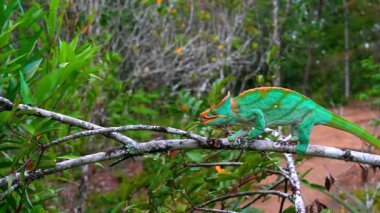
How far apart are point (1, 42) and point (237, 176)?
0.96 meters

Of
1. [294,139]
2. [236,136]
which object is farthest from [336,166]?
[236,136]

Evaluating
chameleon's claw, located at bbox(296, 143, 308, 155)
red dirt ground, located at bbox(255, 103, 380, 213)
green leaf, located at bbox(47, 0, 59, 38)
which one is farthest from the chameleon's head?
red dirt ground, located at bbox(255, 103, 380, 213)

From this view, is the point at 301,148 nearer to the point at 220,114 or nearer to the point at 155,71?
the point at 220,114

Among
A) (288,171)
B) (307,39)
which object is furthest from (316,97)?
(288,171)

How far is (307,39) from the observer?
42.2 feet

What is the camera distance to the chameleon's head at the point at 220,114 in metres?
1.56

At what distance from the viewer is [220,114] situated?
1.56 metres

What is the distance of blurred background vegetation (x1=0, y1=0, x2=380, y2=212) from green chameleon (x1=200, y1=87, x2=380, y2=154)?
198 mm

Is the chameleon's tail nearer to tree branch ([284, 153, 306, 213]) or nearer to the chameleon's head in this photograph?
tree branch ([284, 153, 306, 213])

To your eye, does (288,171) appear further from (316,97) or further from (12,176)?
(316,97)

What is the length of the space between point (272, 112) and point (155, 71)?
214 inches

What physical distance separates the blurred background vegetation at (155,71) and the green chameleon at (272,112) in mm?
198

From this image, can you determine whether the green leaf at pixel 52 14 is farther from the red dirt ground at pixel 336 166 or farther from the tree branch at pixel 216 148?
the red dirt ground at pixel 336 166

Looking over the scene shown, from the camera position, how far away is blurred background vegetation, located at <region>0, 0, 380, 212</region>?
73.3 inches
